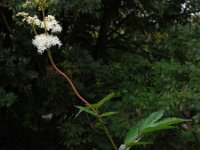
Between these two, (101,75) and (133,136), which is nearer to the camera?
(133,136)

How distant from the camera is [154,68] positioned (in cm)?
A: 358

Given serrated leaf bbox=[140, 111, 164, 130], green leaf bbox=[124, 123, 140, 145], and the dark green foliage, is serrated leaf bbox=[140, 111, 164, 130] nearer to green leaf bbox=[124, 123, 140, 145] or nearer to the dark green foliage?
green leaf bbox=[124, 123, 140, 145]

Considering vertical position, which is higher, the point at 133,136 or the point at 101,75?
the point at 101,75

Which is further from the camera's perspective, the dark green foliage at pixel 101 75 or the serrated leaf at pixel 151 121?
the dark green foliage at pixel 101 75

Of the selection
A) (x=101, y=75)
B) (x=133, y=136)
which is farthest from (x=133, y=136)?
(x=101, y=75)

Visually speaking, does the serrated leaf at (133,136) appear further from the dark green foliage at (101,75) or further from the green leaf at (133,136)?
the dark green foliage at (101,75)

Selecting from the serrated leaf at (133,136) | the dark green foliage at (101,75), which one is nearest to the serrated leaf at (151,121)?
the serrated leaf at (133,136)

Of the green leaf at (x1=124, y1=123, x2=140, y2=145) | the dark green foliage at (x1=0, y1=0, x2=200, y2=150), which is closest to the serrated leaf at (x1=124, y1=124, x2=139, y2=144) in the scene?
the green leaf at (x1=124, y1=123, x2=140, y2=145)

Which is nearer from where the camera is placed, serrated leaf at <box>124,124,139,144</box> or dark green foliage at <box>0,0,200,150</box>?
serrated leaf at <box>124,124,139,144</box>

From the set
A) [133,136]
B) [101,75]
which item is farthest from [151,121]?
[101,75]

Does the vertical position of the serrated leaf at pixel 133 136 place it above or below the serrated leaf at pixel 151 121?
below

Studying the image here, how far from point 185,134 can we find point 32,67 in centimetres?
151

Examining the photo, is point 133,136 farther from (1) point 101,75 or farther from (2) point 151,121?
(1) point 101,75

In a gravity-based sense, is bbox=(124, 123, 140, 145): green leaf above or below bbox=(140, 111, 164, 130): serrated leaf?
below
